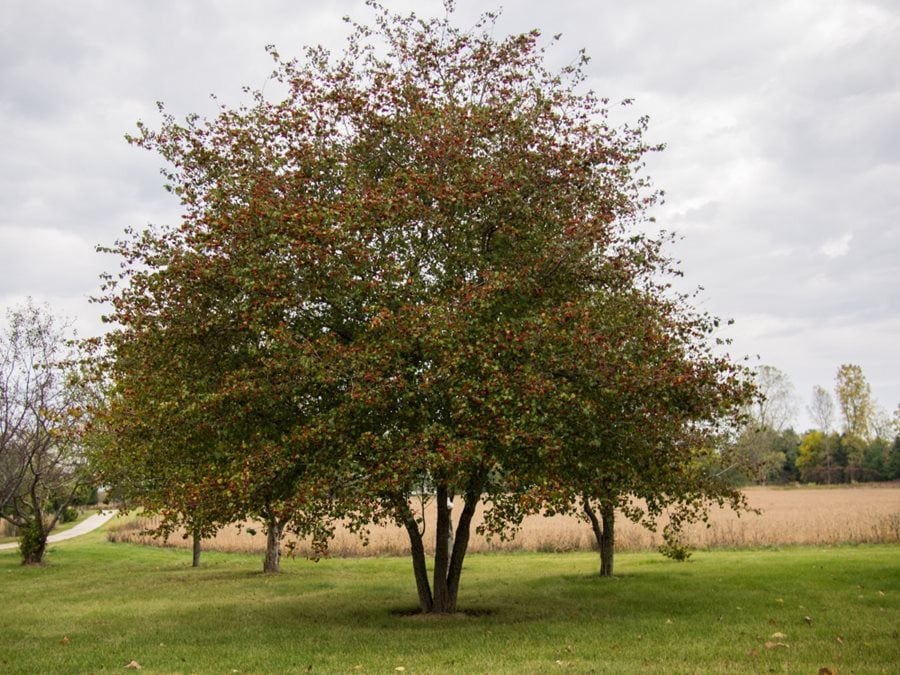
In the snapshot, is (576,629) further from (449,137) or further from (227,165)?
(227,165)

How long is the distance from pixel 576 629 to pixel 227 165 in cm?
1101

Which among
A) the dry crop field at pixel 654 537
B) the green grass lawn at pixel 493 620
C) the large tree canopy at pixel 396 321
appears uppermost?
the large tree canopy at pixel 396 321

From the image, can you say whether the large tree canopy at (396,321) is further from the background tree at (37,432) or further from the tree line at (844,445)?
the tree line at (844,445)

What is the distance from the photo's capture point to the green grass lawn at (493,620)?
11586 mm

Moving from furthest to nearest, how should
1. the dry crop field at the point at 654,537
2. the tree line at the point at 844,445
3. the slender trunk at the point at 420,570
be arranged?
the tree line at the point at 844,445 → the dry crop field at the point at 654,537 → the slender trunk at the point at 420,570

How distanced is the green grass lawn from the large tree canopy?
84.0 inches

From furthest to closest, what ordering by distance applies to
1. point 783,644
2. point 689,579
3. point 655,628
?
1. point 689,579
2. point 655,628
3. point 783,644

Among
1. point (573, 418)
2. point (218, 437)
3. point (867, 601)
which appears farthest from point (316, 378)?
point (867, 601)

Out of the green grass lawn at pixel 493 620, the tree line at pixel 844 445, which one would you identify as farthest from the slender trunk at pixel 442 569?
the tree line at pixel 844 445

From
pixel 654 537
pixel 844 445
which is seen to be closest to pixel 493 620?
pixel 654 537

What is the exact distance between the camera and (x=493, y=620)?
15805mm

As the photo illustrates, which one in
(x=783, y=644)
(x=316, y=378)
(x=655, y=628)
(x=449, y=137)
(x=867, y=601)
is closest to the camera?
(x=783, y=644)

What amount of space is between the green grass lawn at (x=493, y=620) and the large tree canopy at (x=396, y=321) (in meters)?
2.13

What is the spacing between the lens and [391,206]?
14.5 meters
